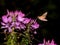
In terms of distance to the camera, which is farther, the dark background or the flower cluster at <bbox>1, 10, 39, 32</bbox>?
the dark background

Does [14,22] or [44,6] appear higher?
[44,6]

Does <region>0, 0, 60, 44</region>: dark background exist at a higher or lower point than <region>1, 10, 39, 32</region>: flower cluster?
higher

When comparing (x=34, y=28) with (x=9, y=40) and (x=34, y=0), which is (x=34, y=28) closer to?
(x=9, y=40)

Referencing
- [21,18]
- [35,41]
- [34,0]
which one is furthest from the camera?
[34,0]

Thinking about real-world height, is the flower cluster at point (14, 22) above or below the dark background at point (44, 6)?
below

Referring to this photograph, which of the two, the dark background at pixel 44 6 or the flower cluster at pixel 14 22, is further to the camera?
the dark background at pixel 44 6

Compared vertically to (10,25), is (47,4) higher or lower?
higher

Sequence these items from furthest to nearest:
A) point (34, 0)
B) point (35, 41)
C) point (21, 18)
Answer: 1. point (34, 0)
2. point (35, 41)
3. point (21, 18)

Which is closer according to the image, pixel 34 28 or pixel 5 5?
pixel 34 28

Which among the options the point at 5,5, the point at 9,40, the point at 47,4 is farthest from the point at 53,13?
the point at 9,40

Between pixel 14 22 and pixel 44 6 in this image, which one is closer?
pixel 14 22

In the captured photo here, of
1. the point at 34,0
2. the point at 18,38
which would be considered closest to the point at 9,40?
the point at 18,38
